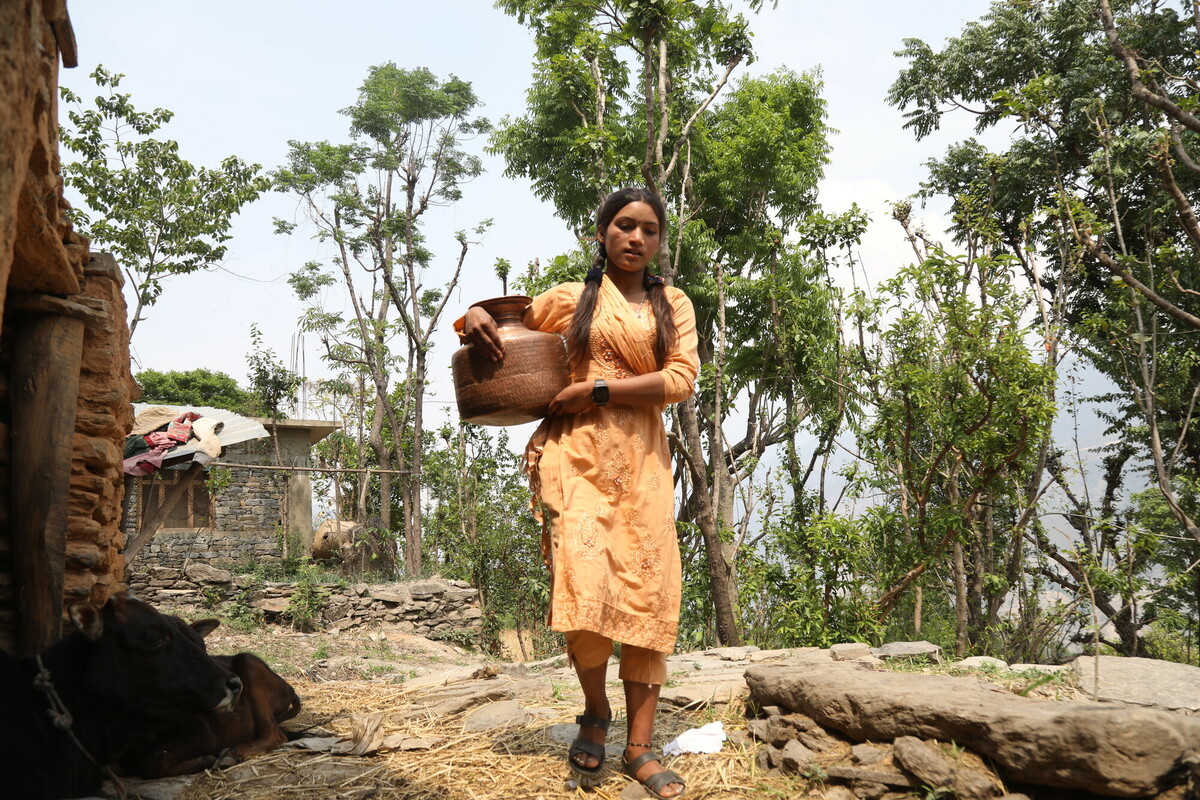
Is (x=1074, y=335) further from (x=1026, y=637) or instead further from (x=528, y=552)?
(x=528, y=552)

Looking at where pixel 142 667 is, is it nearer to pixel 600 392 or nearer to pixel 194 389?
pixel 600 392

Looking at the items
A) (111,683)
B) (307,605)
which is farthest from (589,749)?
(307,605)

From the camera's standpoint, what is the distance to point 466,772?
3.03 m

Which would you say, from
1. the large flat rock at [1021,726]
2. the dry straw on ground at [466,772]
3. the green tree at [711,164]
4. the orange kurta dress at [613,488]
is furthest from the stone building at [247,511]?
the large flat rock at [1021,726]

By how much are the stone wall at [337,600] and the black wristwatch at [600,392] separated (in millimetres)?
8998

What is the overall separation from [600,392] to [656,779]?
1.34 m

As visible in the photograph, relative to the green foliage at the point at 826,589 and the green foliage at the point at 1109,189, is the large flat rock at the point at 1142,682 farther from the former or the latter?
the green foliage at the point at 1109,189

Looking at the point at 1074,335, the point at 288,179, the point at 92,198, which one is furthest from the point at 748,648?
the point at 288,179

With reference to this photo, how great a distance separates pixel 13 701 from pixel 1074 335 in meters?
13.5

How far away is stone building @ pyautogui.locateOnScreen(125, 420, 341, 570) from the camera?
15.1 meters

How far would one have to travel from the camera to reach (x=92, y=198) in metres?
12.7

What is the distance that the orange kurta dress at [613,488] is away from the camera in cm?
279

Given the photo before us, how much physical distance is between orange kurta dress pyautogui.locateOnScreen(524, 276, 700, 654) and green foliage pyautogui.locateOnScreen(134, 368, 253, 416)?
926 inches

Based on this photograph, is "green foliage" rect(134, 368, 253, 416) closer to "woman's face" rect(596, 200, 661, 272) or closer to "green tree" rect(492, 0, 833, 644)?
"green tree" rect(492, 0, 833, 644)
